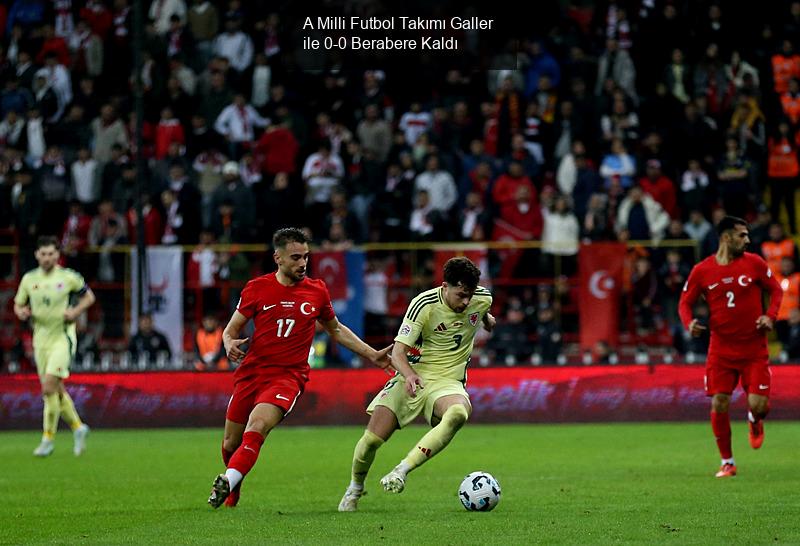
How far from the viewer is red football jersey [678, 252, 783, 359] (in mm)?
14148

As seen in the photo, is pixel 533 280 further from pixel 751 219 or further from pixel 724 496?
pixel 724 496

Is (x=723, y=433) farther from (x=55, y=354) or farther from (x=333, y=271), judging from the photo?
(x=333, y=271)

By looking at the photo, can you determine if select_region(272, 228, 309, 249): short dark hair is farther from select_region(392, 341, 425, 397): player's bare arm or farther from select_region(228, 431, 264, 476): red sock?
select_region(228, 431, 264, 476): red sock

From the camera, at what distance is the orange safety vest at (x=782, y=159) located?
25.3m

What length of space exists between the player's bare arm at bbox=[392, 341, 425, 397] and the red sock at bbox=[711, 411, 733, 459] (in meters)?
3.85

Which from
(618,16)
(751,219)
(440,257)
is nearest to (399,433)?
(440,257)

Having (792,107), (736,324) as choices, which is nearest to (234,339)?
(736,324)

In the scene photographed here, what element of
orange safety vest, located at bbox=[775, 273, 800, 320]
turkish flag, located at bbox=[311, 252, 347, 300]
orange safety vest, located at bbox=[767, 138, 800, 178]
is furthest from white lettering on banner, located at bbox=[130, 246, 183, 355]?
orange safety vest, located at bbox=[767, 138, 800, 178]

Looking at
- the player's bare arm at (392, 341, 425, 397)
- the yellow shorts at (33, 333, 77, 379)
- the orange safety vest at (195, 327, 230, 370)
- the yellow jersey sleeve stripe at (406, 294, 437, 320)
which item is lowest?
the orange safety vest at (195, 327, 230, 370)

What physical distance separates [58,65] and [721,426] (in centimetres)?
1828

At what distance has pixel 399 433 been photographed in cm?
2155

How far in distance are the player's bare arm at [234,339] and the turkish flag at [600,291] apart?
42.7 ft

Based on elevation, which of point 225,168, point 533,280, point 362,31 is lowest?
point 533,280

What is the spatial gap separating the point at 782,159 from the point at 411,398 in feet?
51.0
